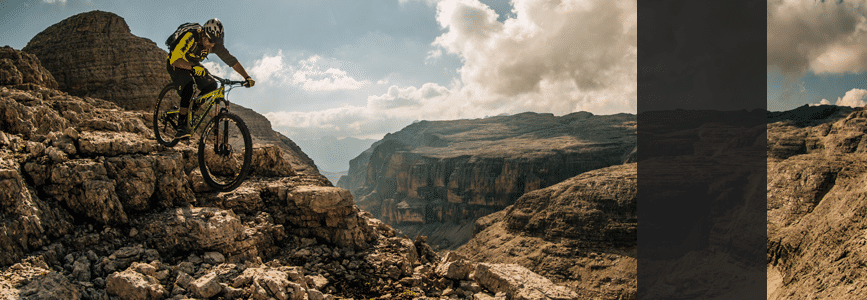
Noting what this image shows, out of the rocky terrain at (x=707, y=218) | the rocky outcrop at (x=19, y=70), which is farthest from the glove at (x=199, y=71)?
the rocky terrain at (x=707, y=218)

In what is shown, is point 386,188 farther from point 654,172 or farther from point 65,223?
point 65,223

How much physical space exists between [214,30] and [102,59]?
96.8 feet

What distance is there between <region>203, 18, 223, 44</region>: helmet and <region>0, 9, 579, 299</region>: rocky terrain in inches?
137

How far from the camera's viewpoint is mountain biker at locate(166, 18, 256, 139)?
664 cm

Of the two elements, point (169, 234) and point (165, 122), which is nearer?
point (169, 234)

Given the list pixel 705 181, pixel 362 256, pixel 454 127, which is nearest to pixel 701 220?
pixel 705 181

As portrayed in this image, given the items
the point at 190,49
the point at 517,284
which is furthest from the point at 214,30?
the point at 517,284

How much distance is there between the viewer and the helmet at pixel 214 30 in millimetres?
6703

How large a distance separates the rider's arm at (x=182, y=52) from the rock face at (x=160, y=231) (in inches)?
117

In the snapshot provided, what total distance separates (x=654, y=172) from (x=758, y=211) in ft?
53.9

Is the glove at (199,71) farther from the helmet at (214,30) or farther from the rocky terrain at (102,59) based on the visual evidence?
the rocky terrain at (102,59)

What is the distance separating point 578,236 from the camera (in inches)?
2243

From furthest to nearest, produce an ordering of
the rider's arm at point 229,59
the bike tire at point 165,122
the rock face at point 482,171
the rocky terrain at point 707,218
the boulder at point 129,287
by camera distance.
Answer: the rock face at point 482,171 → the rocky terrain at point 707,218 → the bike tire at point 165,122 → the rider's arm at point 229,59 → the boulder at point 129,287

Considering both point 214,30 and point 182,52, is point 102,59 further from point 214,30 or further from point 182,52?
point 214,30
